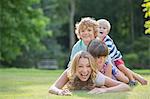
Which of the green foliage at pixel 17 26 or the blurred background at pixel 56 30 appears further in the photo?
the blurred background at pixel 56 30

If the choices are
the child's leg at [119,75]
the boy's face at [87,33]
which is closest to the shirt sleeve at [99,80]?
the boy's face at [87,33]

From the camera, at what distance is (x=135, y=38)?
5200cm

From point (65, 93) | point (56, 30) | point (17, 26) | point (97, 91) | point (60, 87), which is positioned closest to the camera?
point (65, 93)

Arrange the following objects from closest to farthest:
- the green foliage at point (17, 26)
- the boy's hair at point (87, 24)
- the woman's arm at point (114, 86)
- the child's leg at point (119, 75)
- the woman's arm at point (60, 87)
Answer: the woman's arm at point (60, 87) < the woman's arm at point (114, 86) < the boy's hair at point (87, 24) < the child's leg at point (119, 75) < the green foliage at point (17, 26)

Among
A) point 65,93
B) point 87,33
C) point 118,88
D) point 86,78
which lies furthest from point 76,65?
point 87,33

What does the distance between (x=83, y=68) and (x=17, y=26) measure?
27162 millimetres

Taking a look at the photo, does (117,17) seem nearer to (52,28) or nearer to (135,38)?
(135,38)

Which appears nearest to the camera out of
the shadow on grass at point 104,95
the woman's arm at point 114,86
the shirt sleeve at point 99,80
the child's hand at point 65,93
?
the shadow on grass at point 104,95

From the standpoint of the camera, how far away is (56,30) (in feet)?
168

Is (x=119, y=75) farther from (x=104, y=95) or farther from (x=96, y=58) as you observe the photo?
(x=104, y=95)

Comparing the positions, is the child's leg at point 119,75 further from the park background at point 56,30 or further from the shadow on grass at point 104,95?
the park background at point 56,30

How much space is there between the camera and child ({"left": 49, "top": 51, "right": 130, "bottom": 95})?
707 centimetres

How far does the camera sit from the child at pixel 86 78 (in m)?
7.07

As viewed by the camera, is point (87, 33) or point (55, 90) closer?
point (55, 90)
